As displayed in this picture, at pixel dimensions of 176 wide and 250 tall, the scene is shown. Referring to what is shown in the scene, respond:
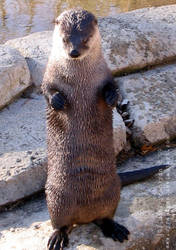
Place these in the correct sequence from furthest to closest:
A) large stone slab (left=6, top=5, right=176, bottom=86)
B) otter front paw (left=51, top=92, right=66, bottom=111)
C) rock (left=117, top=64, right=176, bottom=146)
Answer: large stone slab (left=6, top=5, right=176, bottom=86) → rock (left=117, top=64, right=176, bottom=146) → otter front paw (left=51, top=92, right=66, bottom=111)

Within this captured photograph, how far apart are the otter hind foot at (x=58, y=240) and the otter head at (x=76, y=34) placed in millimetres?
835

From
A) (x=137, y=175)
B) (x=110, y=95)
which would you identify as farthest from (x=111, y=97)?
(x=137, y=175)

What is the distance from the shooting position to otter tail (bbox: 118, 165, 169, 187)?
2648 mm

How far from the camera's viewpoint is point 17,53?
334 cm

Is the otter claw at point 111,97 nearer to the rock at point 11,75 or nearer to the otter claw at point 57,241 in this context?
the otter claw at point 57,241

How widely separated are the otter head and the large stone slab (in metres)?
1.34

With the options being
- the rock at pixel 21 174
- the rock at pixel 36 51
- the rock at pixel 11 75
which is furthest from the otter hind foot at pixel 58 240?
the rock at pixel 36 51

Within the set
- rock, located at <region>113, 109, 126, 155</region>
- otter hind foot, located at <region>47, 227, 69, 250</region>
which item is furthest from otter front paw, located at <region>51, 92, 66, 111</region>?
rock, located at <region>113, 109, 126, 155</region>

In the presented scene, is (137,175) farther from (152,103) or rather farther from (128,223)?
(152,103)

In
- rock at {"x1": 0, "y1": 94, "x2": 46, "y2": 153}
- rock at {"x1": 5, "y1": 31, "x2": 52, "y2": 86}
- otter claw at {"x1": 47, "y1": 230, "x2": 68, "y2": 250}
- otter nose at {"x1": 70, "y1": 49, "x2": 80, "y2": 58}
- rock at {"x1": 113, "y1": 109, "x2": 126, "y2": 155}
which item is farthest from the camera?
rock at {"x1": 5, "y1": 31, "x2": 52, "y2": 86}

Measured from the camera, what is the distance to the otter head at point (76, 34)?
1950 millimetres

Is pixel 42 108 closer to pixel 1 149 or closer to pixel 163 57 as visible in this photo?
pixel 1 149

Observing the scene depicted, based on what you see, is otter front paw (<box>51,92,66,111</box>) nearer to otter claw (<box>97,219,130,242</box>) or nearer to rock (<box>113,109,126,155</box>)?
otter claw (<box>97,219,130,242</box>)

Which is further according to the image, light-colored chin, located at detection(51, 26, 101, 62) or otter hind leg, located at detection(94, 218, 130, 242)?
otter hind leg, located at detection(94, 218, 130, 242)
